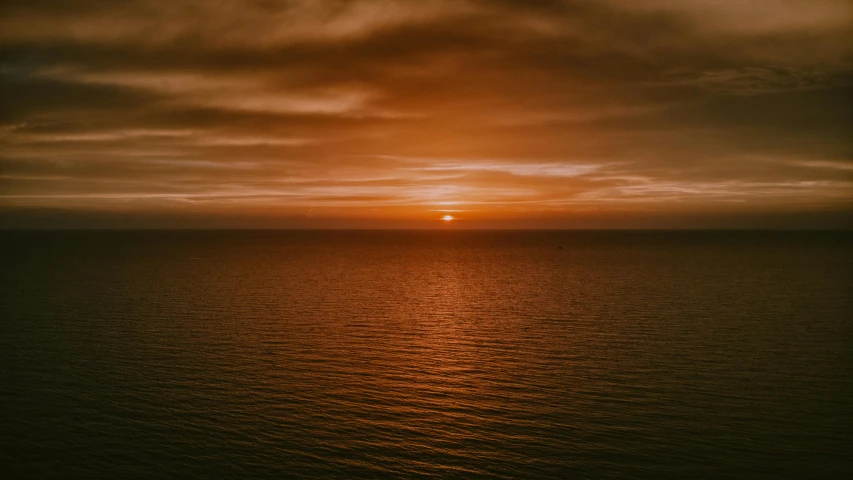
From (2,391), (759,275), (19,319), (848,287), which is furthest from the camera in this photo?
(759,275)

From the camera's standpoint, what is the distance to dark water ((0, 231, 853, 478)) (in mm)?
34688

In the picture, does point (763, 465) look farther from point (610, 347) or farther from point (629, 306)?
point (629, 306)

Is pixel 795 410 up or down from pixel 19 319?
down

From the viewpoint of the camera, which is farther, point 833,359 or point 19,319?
point 19,319

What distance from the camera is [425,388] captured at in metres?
47.6

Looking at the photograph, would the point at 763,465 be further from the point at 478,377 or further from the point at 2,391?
the point at 2,391

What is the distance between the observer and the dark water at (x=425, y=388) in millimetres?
34688

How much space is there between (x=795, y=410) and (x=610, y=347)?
20.7 metres

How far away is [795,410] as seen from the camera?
41.6 m

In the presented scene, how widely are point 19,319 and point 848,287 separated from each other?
139536mm

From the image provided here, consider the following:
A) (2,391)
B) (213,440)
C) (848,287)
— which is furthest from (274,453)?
(848,287)

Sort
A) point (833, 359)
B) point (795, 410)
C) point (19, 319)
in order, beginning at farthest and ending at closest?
point (19, 319), point (833, 359), point (795, 410)

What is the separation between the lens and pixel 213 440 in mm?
37062

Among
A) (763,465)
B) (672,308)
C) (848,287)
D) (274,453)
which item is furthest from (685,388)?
(848,287)
